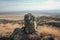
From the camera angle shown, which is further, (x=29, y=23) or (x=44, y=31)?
(x=44, y=31)

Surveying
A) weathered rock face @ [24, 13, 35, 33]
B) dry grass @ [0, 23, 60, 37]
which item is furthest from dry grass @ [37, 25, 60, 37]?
weathered rock face @ [24, 13, 35, 33]

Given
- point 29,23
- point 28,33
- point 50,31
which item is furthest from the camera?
point 50,31

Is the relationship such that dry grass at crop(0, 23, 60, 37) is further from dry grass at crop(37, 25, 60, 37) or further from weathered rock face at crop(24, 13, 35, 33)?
weathered rock face at crop(24, 13, 35, 33)

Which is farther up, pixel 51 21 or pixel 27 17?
pixel 27 17

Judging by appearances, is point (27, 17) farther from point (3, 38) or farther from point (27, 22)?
point (3, 38)

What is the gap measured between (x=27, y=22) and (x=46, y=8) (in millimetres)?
3119

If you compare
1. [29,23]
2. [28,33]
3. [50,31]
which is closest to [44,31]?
[50,31]

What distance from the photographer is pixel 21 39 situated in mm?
6988

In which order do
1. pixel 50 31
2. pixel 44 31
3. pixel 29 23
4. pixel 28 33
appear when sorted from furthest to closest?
pixel 50 31
pixel 44 31
pixel 29 23
pixel 28 33

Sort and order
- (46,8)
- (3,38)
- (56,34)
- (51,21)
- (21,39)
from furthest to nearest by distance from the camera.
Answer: (51,21) < (46,8) < (56,34) < (3,38) < (21,39)

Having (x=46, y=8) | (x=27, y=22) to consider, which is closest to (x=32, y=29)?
(x=27, y=22)

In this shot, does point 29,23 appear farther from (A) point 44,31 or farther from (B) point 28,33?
(A) point 44,31

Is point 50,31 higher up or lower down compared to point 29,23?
lower down

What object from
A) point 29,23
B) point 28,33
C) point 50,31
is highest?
point 29,23
